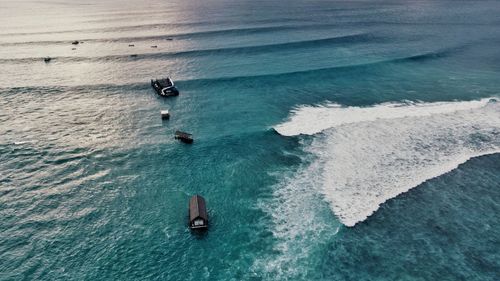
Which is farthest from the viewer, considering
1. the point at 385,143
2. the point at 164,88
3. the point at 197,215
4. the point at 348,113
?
the point at 164,88

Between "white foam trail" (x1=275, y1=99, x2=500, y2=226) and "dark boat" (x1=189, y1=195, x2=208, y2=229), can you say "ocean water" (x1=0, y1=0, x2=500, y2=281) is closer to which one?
"white foam trail" (x1=275, y1=99, x2=500, y2=226)

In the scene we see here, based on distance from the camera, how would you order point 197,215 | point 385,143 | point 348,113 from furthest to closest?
point 348,113
point 385,143
point 197,215

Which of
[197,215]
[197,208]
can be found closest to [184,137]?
[197,208]

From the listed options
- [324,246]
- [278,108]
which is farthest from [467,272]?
[278,108]

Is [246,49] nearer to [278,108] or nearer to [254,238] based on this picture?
[278,108]

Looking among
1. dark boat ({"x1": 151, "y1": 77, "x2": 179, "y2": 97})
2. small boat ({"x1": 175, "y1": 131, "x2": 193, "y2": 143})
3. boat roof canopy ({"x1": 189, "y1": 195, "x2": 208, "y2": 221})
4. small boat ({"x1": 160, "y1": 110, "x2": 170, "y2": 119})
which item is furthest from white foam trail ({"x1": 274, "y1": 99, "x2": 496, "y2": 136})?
dark boat ({"x1": 151, "y1": 77, "x2": 179, "y2": 97})

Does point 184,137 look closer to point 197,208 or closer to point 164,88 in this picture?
point 197,208

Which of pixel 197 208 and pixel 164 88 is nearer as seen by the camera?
pixel 197 208
